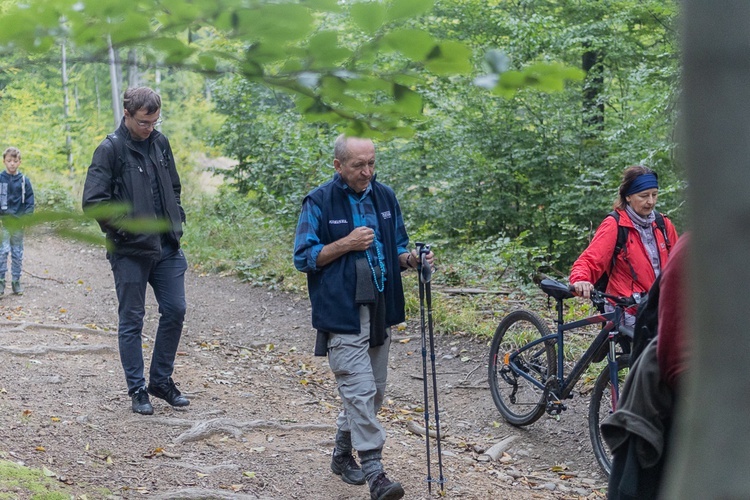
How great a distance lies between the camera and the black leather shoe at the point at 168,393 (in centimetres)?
602

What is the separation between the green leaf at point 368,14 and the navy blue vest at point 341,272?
287 cm

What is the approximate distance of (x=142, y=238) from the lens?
17.7ft

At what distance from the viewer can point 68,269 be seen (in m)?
13.3

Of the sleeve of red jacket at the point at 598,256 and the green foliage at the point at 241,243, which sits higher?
the sleeve of red jacket at the point at 598,256

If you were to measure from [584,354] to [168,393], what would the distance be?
301 centimetres

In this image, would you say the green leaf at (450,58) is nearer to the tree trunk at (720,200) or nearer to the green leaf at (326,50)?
A: the green leaf at (326,50)

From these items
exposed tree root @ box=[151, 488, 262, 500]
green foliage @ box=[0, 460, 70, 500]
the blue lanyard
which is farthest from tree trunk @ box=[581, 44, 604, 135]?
green foliage @ box=[0, 460, 70, 500]

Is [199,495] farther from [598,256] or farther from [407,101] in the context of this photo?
[407,101]

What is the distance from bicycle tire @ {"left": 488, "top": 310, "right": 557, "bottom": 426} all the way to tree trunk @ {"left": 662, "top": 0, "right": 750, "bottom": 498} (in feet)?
16.7

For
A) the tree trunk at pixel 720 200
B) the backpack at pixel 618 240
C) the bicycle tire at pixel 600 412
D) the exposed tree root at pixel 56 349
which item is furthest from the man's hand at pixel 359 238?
the exposed tree root at pixel 56 349

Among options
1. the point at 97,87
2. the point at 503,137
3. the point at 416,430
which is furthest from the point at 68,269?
the point at 97,87

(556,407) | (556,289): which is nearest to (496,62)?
(556,289)

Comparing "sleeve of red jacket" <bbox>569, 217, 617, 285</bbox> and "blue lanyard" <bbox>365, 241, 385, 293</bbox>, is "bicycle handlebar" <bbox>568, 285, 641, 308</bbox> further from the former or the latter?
"blue lanyard" <bbox>365, 241, 385, 293</bbox>

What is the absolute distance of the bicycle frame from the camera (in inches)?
200
